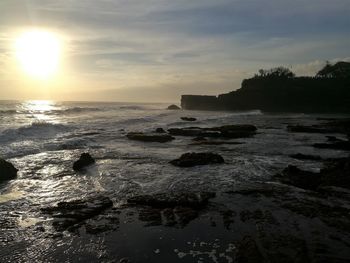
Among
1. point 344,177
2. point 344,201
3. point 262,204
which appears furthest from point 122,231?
point 344,177

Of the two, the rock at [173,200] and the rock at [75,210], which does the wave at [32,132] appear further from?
the rock at [173,200]

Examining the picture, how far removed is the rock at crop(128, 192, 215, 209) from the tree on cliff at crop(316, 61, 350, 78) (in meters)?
98.0

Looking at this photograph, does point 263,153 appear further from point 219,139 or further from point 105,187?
point 105,187

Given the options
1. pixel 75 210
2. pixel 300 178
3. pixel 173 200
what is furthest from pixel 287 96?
pixel 75 210

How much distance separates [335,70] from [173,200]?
105 meters

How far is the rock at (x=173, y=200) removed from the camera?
10.3 metres

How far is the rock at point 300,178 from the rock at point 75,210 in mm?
6410

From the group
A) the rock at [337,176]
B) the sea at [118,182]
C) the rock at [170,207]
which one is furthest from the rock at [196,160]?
the rock at [170,207]

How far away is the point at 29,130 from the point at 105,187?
2268 centimetres

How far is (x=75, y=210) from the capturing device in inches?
384

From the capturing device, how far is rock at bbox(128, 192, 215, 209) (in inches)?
406

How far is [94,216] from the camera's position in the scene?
31.1 feet

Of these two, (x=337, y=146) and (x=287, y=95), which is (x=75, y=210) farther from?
(x=287, y=95)

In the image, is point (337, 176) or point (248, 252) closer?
point (248, 252)
